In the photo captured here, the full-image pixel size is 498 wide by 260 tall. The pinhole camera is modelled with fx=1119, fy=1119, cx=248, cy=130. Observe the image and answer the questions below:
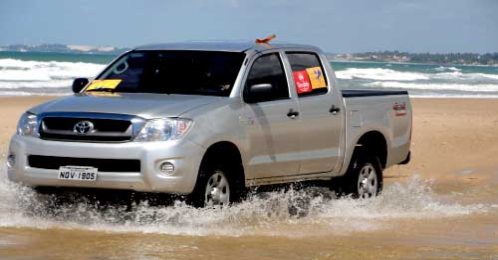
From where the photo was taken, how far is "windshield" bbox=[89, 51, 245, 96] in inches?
364

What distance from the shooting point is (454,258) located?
25.0ft

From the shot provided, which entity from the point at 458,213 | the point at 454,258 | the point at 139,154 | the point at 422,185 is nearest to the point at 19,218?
the point at 139,154

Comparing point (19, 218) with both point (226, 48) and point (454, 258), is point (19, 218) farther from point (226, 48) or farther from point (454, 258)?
point (454, 258)

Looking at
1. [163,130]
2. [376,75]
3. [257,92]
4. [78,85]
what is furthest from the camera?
[376,75]

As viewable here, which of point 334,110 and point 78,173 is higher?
point 334,110

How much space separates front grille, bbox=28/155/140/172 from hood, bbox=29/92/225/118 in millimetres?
378

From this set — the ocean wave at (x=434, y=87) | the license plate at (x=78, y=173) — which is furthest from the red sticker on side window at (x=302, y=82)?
the ocean wave at (x=434, y=87)

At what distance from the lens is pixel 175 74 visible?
9469 millimetres

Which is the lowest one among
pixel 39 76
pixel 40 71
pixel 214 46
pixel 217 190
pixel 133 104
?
pixel 40 71

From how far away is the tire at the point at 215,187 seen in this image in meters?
8.45

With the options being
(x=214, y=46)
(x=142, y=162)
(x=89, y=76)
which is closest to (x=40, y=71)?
(x=89, y=76)

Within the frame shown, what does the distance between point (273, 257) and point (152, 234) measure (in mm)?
1125

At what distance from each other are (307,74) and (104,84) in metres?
1.91

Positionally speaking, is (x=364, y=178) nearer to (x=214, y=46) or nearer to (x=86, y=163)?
(x=214, y=46)
